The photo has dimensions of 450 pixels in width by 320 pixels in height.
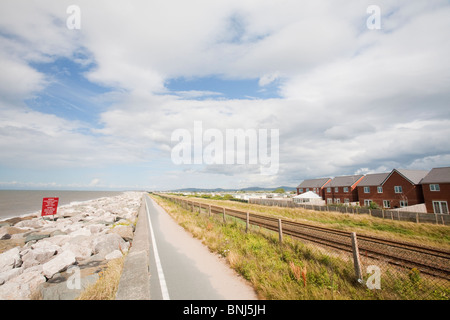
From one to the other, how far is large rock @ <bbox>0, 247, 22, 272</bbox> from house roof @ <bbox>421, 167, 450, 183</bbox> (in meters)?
46.5

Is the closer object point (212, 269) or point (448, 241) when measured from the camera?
point (212, 269)

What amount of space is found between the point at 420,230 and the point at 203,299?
23656 mm

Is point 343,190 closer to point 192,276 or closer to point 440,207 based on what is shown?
point 440,207

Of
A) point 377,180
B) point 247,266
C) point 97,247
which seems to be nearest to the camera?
point 247,266

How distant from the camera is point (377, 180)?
137ft

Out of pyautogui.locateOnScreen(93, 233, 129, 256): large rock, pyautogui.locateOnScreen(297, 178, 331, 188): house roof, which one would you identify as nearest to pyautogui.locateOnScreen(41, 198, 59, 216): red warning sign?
pyautogui.locateOnScreen(93, 233, 129, 256): large rock

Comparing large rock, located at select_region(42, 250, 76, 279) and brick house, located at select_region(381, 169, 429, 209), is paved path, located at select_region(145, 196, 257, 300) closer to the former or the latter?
large rock, located at select_region(42, 250, 76, 279)

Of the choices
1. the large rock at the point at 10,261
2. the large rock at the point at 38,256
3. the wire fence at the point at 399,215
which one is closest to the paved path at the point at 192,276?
the large rock at the point at 38,256

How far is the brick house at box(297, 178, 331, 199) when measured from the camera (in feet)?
181

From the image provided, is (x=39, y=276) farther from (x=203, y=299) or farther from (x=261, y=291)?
(x=261, y=291)

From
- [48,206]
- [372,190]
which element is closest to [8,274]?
[48,206]

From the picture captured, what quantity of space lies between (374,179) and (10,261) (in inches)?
2103

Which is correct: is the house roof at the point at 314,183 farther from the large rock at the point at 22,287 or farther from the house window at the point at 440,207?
the large rock at the point at 22,287
